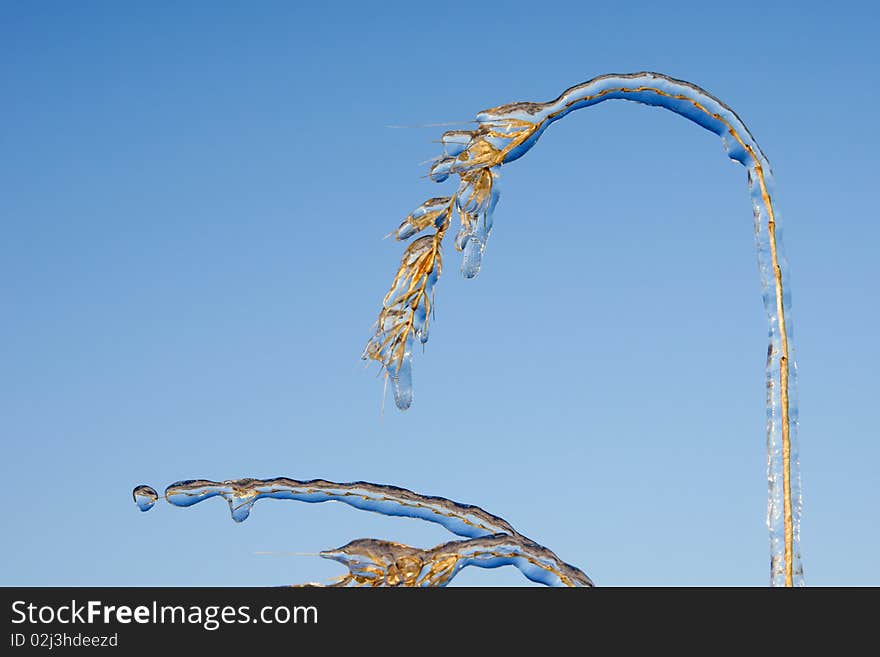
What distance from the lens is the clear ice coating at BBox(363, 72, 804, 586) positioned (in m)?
1.99

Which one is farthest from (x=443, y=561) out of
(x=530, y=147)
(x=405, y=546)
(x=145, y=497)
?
(x=530, y=147)

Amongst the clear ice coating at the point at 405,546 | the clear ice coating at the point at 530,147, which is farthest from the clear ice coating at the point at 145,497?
the clear ice coating at the point at 530,147

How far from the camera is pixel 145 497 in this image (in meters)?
1.99

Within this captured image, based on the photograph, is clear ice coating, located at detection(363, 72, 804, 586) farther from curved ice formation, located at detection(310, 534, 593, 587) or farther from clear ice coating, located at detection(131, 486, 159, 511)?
clear ice coating, located at detection(131, 486, 159, 511)

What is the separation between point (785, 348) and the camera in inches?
81.8

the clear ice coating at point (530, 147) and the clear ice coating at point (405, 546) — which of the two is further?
the clear ice coating at point (530, 147)

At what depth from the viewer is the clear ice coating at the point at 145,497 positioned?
199 cm

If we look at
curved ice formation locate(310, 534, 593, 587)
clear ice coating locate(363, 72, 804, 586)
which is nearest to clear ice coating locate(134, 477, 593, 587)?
curved ice formation locate(310, 534, 593, 587)

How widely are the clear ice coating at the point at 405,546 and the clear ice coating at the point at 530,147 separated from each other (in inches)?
7.5

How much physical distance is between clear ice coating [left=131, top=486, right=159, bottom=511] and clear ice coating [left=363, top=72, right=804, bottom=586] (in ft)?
1.52

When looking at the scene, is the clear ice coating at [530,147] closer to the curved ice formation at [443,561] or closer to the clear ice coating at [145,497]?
the curved ice formation at [443,561]
